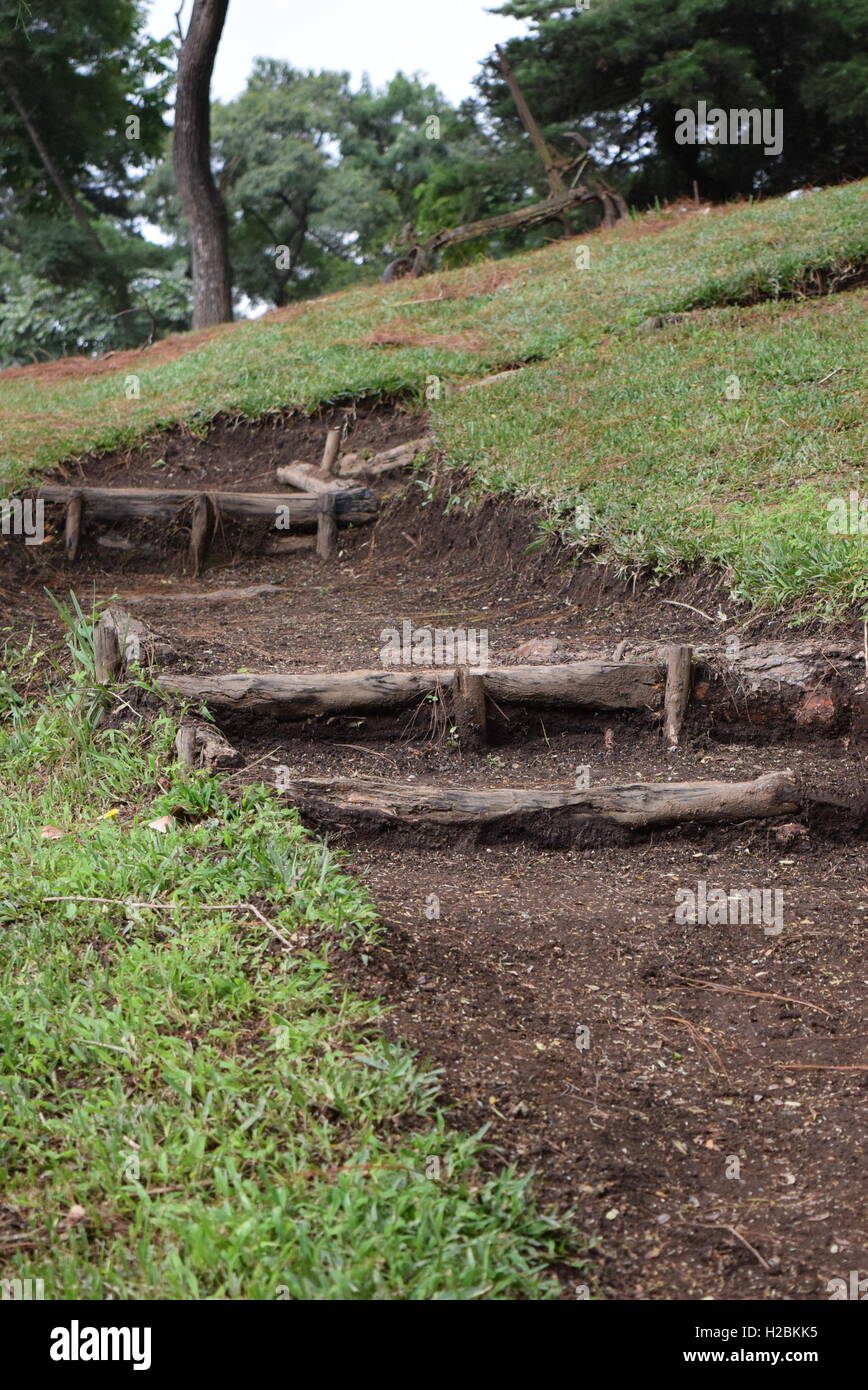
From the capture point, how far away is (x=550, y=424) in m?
7.62

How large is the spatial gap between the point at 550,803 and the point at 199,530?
4.12 meters

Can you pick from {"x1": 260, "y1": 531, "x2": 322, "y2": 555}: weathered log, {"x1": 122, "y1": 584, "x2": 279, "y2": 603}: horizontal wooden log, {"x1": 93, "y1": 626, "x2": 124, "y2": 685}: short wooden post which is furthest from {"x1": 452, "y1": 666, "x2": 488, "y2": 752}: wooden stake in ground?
{"x1": 260, "y1": 531, "x2": 322, "y2": 555}: weathered log

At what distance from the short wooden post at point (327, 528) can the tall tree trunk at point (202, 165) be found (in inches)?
323

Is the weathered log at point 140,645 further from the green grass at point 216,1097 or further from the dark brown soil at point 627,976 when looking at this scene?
the green grass at point 216,1097

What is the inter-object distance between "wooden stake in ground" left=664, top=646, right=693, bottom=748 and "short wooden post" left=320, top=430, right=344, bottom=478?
4.34 metres

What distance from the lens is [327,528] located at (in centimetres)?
766

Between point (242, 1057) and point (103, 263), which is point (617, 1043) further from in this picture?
point (103, 263)

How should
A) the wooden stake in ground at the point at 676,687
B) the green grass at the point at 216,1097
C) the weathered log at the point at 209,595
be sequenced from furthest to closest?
the weathered log at the point at 209,595, the wooden stake in ground at the point at 676,687, the green grass at the point at 216,1097

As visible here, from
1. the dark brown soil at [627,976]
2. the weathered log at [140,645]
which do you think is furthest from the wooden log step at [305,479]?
the weathered log at [140,645]

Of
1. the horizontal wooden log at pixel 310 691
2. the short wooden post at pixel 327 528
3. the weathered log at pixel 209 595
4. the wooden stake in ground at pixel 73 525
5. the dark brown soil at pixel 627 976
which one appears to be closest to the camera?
the dark brown soil at pixel 627 976

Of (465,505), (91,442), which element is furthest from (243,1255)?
(91,442)

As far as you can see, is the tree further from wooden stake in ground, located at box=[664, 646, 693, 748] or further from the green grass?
the green grass

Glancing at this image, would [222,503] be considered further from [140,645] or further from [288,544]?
[140,645]

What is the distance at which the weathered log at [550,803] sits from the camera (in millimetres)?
3951
